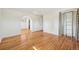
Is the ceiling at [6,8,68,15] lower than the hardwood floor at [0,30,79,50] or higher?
higher

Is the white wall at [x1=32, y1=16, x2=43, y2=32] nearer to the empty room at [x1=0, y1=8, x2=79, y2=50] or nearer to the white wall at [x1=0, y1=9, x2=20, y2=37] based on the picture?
the empty room at [x1=0, y1=8, x2=79, y2=50]

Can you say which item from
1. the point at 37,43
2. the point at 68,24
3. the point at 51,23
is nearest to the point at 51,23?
the point at 51,23

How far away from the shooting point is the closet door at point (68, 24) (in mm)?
2157

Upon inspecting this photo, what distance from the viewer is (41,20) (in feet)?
7.35

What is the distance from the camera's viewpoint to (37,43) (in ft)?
7.13

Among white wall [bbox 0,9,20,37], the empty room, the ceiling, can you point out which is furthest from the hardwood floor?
the ceiling

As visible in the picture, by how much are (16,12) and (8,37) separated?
53 centimetres

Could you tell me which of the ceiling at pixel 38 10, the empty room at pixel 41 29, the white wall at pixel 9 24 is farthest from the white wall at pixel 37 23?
the white wall at pixel 9 24

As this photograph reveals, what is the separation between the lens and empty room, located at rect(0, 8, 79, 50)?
2135 millimetres

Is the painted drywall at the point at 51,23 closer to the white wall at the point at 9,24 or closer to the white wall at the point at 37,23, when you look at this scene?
the white wall at the point at 37,23
